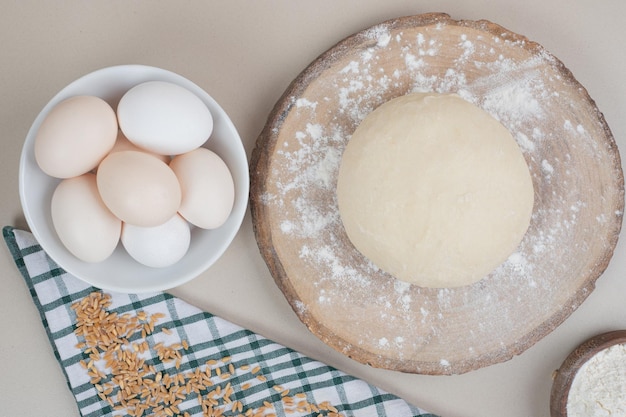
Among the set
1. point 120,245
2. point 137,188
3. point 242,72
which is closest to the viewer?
point 137,188

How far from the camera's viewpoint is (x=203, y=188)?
1004 mm

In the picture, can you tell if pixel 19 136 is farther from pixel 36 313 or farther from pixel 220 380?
pixel 220 380

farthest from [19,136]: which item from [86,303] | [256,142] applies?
[256,142]

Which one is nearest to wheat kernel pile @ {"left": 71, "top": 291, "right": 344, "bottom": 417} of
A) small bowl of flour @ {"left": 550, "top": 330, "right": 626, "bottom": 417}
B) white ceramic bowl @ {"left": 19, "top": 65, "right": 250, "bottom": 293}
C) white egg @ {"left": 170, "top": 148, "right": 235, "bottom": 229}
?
white ceramic bowl @ {"left": 19, "top": 65, "right": 250, "bottom": 293}

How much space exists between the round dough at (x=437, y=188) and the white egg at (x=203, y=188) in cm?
20

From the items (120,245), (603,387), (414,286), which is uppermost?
(120,245)

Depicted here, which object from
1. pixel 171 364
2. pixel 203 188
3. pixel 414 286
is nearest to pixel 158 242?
pixel 203 188

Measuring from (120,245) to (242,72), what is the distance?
1.30ft

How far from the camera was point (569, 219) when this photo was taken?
1196 mm

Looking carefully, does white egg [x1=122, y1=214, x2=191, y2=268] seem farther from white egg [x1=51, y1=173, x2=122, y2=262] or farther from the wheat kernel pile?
the wheat kernel pile

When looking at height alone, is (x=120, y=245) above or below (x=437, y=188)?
above

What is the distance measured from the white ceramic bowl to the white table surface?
0.16 metres

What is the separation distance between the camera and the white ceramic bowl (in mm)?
1022

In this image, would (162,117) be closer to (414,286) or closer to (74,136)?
(74,136)
